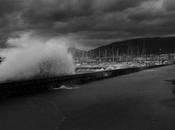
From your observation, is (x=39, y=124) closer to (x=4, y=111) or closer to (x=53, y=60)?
(x=4, y=111)

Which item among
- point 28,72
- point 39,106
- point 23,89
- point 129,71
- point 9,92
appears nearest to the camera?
point 39,106

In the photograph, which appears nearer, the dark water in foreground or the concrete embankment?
the dark water in foreground

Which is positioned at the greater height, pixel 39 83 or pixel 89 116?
pixel 39 83

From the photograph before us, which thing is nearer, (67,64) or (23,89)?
(23,89)

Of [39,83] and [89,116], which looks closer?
[89,116]

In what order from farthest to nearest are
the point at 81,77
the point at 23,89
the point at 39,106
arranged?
the point at 81,77 → the point at 23,89 → the point at 39,106

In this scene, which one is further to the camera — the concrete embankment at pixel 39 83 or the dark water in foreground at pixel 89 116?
the concrete embankment at pixel 39 83

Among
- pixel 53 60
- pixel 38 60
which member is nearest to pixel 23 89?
pixel 38 60

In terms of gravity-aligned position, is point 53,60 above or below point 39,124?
above

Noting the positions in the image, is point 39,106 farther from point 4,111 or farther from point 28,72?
point 28,72
